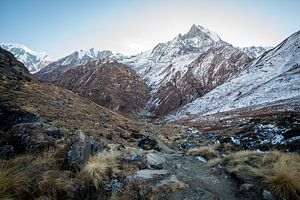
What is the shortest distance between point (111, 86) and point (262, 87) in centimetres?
9817

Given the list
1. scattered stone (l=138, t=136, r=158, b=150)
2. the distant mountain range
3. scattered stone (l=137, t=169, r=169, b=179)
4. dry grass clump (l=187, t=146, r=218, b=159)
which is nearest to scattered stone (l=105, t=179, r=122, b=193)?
scattered stone (l=137, t=169, r=169, b=179)

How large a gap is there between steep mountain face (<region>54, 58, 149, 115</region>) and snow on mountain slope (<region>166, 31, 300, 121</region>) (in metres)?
48.0

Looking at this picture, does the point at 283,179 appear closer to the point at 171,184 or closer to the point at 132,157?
the point at 171,184

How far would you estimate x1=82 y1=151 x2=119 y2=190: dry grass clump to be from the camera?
7.11m

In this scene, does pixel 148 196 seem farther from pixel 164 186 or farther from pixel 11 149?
pixel 11 149

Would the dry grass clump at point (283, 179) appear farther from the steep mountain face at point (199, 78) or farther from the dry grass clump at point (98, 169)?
the steep mountain face at point (199, 78)

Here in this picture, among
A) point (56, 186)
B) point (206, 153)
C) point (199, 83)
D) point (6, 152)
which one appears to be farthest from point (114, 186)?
point (199, 83)

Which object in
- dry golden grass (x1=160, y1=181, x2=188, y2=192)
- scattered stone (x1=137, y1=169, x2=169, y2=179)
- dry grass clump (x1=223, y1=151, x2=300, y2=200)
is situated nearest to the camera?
dry grass clump (x1=223, y1=151, x2=300, y2=200)

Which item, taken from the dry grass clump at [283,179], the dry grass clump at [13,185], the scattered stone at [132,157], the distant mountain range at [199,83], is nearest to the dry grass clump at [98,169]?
the scattered stone at [132,157]

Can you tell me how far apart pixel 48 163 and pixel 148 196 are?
3487mm

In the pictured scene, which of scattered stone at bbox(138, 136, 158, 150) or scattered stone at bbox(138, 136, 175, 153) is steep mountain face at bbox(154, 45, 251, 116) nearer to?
scattered stone at bbox(138, 136, 158, 150)

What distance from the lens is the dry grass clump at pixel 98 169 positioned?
7109 mm

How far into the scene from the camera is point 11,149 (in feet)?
30.9

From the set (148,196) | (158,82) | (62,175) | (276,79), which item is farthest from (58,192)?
(158,82)
